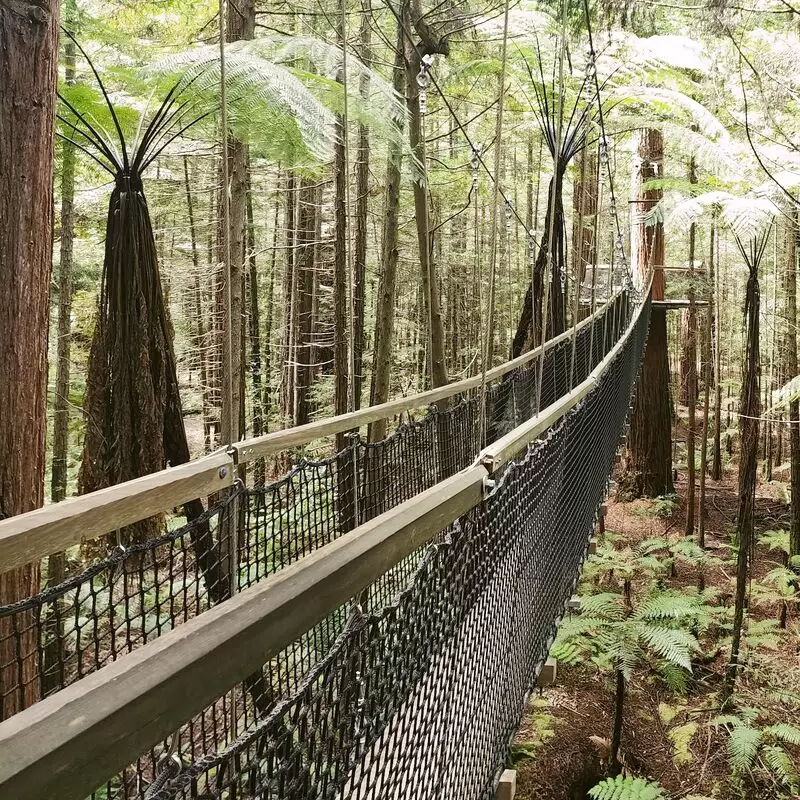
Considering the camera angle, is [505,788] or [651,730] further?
[651,730]

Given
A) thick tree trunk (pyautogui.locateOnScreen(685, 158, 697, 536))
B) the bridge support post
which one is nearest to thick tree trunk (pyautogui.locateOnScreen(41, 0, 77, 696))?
the bridge support post

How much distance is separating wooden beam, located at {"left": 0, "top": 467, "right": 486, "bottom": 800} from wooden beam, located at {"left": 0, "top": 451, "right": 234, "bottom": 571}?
66 centimetres

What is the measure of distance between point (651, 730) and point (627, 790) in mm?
1193

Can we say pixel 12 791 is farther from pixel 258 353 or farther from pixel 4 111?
pixel 258 353

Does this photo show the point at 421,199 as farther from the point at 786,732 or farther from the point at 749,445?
the point at 786,732

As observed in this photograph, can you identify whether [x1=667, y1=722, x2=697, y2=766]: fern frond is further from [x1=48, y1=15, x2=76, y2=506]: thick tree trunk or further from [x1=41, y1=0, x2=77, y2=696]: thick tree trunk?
[x1=48, y1=15, x2=76, y2=506]: thick tree trunk

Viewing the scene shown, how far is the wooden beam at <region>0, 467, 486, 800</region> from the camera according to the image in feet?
0.97

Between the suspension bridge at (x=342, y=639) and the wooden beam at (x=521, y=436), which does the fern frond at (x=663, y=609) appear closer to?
the suspension bridge at (x=342, y=639)

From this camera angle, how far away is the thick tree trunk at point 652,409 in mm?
6824

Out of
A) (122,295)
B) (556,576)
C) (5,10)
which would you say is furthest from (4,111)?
(556,576)

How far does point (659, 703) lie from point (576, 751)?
102 cm

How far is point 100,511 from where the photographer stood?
1110 mm

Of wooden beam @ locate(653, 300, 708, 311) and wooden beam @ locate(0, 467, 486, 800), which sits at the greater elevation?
wooden beam @ locate(653, 300, 708, 311)

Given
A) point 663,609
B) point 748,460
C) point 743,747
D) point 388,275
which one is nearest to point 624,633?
point 663,609
